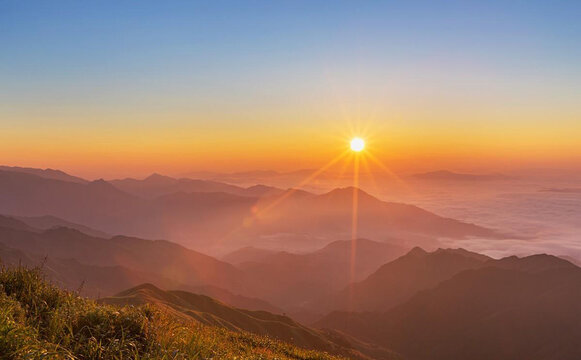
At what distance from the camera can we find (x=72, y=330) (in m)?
7.45

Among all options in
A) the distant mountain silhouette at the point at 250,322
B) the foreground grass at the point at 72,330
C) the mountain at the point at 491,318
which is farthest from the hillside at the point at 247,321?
the foreground grass at the point at 72,330

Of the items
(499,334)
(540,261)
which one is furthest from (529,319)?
(540,261)

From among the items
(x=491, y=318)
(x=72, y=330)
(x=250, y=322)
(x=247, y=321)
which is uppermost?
(x=72, y=330)

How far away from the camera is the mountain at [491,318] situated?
140 metres

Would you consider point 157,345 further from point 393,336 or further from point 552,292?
point 552,292

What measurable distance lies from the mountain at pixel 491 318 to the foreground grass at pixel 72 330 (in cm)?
15685

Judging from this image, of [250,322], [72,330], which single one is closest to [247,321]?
[250,322]

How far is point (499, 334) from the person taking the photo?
14725 cm

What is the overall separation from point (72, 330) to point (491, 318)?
7182 inches

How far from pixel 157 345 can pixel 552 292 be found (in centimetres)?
19482

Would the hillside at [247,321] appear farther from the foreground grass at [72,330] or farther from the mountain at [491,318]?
the foreground grass at [72,330]

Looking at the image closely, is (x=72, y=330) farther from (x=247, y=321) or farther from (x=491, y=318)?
(x=491, y=318)

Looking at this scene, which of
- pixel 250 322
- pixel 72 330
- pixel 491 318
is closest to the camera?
pixel 72 330

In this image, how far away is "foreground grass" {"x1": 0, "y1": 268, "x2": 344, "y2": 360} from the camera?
230 inches
